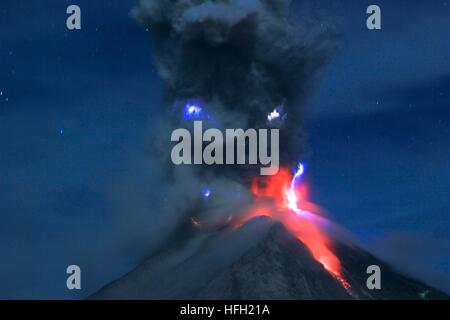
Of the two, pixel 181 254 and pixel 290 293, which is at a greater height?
pixel 181 254

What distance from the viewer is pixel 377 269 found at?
143125mm

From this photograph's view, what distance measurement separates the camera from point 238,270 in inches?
4656

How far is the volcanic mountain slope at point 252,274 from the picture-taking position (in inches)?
4449

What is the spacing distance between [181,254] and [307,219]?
25981 mm

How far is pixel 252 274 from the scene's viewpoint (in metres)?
117

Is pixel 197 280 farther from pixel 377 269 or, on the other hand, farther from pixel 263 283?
pixel 377 269

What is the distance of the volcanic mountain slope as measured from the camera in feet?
371
